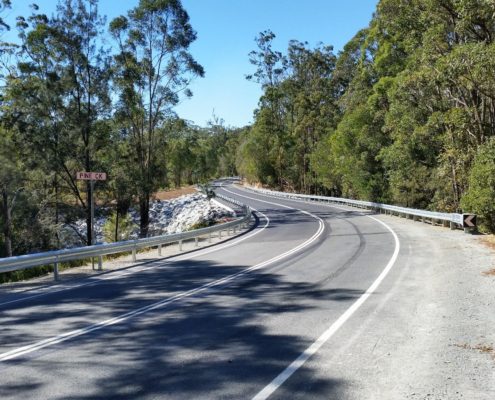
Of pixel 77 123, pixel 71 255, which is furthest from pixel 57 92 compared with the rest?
pixel 71 255

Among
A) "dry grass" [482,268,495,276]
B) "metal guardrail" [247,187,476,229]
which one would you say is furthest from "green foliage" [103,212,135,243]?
"dry grass" [482,268,495,276]

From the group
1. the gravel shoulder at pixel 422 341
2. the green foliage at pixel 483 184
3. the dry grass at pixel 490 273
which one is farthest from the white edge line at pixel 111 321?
the green foliage at pixel 483 184

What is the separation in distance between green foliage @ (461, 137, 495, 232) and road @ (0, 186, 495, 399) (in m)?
6.88

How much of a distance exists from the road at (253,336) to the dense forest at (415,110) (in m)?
10.8

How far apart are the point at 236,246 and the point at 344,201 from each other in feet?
92.6

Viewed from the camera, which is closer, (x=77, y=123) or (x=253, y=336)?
(x=253, y=336)

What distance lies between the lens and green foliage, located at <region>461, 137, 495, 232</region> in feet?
61.3

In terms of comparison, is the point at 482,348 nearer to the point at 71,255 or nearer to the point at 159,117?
the point at 71,255

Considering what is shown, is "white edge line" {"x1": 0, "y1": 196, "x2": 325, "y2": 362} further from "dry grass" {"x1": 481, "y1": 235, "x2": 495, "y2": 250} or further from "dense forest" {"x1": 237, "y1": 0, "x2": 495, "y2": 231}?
"dense forest" {"x1": 237, "y1": 0, "x2": 495, "y2": 231}

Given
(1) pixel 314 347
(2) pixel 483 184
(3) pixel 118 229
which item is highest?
(2) pixel 483 184

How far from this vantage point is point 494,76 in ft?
60.9

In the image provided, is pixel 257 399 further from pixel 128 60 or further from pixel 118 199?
pixel 128 60

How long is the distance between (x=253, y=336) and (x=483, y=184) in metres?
15.6

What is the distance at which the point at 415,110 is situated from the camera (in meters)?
29.3
